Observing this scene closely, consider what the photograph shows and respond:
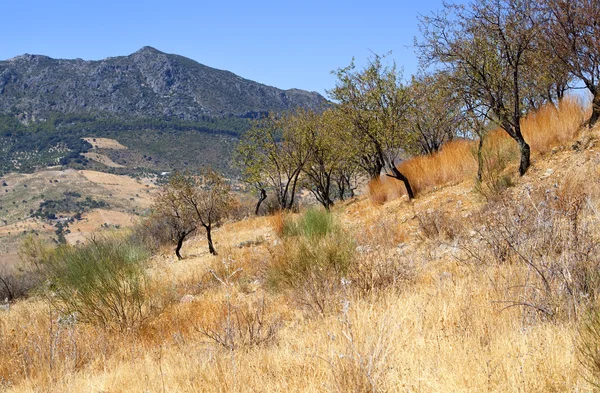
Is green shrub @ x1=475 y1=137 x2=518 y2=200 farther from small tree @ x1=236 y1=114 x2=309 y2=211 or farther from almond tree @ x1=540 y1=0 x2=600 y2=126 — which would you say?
small tree @ x1=236 y1=114 x2=309 y2=211

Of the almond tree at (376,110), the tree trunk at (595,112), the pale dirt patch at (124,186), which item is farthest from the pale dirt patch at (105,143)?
the tree trunk at (595,112)

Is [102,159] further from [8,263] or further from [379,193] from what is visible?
[379,193]

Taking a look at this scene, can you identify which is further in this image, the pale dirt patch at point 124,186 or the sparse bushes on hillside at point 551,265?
the pale dirt patch at point 124,186

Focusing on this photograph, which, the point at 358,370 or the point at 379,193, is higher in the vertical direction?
the point at 379,193

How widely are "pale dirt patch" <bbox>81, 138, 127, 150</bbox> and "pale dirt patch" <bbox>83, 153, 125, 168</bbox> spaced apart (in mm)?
7030

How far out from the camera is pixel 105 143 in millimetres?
171250

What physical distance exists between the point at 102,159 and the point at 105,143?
17.4 m

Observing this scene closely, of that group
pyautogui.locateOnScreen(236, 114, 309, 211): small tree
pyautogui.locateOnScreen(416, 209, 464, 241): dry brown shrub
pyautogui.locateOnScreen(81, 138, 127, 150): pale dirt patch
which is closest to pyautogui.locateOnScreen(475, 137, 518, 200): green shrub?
pyautogui.locateOnScreen(416, 209, 464, 241): dry brown shrub

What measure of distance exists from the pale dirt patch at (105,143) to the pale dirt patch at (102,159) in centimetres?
703

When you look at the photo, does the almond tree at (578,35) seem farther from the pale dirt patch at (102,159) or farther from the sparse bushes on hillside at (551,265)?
the pale dirt patch at (102,159)

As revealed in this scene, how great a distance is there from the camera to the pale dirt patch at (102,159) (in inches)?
6007

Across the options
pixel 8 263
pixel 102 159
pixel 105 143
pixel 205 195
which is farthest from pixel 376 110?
pixel 105 143

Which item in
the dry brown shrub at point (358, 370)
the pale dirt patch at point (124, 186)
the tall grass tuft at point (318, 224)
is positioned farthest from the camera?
the pale dirt patch at point (124, 186)

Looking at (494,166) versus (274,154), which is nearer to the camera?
(494,166)
